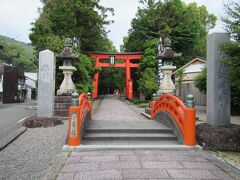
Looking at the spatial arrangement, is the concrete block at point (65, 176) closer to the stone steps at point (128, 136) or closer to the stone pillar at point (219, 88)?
the stone steps at point (128, 136)

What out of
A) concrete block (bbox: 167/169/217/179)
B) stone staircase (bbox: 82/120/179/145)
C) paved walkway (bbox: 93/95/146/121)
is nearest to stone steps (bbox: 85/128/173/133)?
stone staircase (bbox: 82/120/179/145)

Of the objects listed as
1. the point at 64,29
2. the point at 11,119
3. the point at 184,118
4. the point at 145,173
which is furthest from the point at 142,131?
the point at 64,29

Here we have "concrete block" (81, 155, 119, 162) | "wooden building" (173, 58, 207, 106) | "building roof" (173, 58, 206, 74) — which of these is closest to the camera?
"concrete block" (81, 155, 119, 162)

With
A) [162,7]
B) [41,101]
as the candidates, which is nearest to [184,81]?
[162,7]

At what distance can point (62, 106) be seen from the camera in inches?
515

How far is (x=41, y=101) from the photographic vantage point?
435 inches

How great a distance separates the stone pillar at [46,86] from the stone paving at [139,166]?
561 centimetres

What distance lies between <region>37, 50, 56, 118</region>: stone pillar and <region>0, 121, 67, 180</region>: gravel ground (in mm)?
2261

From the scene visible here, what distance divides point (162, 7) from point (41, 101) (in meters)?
25.5

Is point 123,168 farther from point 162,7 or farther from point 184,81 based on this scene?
point 162,7

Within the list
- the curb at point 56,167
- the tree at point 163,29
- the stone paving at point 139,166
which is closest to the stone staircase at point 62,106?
the curb at point 56,167

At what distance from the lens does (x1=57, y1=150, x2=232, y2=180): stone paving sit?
448 cm

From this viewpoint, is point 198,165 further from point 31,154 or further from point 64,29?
point 64,29

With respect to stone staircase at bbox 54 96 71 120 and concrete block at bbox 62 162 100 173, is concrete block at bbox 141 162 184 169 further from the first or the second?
stone staircase at bbox 54 96 71 120
